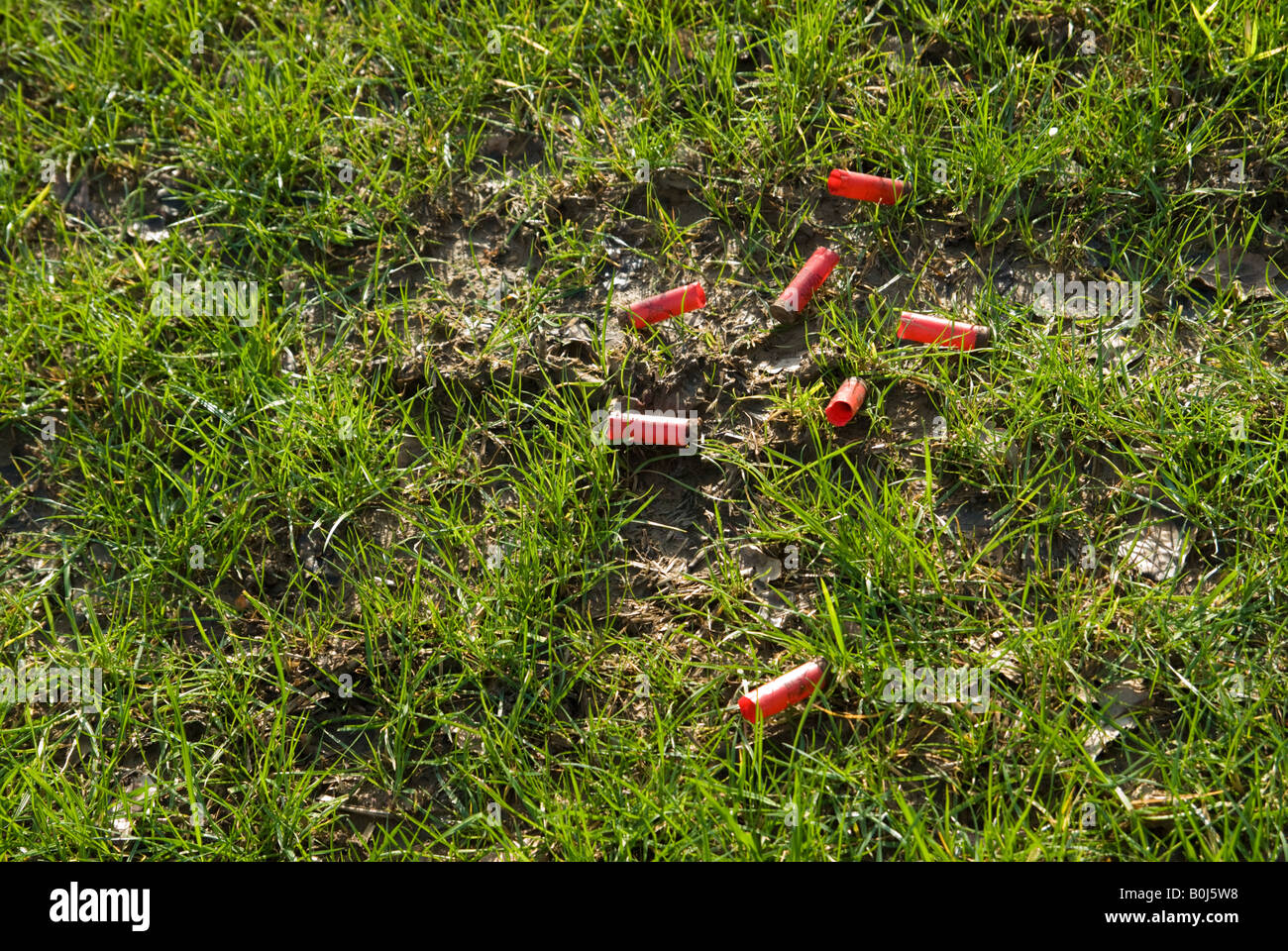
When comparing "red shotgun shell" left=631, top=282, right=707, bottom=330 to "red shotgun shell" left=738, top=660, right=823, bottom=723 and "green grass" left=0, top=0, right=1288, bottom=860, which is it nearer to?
"green grass" left=0, top=0, right=1288, bottom=860

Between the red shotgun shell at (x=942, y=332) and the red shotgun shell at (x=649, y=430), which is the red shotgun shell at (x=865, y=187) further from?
the red shotgun shell at (x=649, y=430)

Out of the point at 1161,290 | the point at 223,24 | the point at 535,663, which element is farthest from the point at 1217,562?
the point at 223,24

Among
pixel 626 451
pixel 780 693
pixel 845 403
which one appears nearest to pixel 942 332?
pixel 845 403

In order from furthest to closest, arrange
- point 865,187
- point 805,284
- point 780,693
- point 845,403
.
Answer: point 865,187
point 805,284
point 845,403
point 780,693

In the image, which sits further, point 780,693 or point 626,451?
point 626,451

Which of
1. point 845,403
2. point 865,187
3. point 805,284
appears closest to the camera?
point 845,403

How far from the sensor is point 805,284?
134 inches

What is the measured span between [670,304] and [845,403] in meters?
0.69

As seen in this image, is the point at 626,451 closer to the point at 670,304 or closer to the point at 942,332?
the point at 670,304

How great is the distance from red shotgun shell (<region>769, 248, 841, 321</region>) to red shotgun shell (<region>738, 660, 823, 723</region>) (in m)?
1.21

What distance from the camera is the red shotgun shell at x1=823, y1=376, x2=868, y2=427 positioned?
3157 mm

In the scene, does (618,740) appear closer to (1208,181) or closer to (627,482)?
(627,482)

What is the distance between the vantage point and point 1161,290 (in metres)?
3.35

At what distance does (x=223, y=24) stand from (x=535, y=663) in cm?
322
